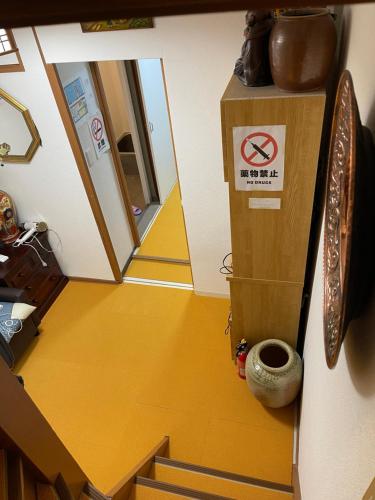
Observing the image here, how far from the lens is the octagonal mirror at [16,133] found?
2742 mm

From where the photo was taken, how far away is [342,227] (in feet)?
2.52

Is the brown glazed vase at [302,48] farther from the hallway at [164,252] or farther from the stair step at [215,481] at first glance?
the hallway at [164,252]

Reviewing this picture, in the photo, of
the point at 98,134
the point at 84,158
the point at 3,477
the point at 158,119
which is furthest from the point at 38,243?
the point at 3,477

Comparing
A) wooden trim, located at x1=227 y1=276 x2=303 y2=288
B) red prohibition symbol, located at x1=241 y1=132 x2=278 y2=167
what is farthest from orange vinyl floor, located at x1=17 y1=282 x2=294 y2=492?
red prohibition symbol, located at x1=241 y1=132 x2=278 y2=167

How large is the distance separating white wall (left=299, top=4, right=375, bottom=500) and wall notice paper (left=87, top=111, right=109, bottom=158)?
2.11 metres

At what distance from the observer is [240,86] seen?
67.7 inches

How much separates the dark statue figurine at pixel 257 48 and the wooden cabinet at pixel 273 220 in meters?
0.06

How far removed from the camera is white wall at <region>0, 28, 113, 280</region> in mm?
2611

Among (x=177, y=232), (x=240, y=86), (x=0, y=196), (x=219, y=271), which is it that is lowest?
(x=177, y=232)

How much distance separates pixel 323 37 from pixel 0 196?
2.82 metres

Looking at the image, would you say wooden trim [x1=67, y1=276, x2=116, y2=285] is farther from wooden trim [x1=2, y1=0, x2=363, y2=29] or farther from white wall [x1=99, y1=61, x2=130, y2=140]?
wooden trim [x1=2, y1=0, x2=363, y2=29]

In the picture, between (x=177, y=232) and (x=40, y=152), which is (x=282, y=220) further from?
(x=177, y=232)

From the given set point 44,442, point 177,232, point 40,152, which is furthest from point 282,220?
point 177,232

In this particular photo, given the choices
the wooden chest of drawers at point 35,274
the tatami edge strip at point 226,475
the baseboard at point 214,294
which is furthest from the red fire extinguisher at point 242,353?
the wooden chest of drawers at point 35,274
